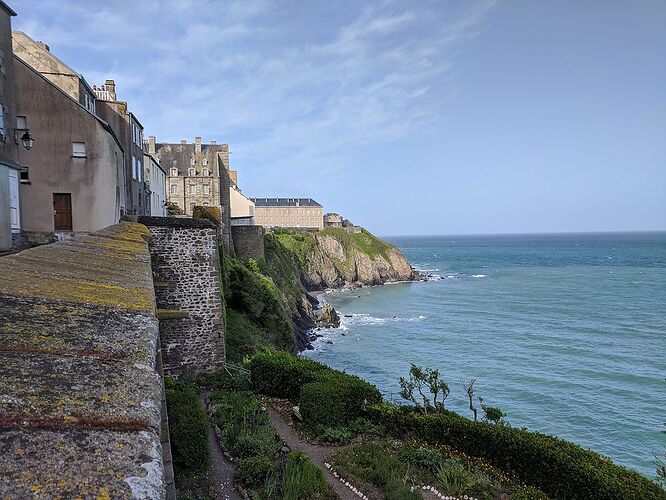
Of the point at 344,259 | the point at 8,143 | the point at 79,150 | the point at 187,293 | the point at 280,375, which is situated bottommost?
the point at 280,375

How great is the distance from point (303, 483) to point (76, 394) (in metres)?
9.58

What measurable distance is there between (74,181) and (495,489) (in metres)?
16.4

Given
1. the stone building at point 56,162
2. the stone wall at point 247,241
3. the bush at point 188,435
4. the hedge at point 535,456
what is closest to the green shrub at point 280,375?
the hedge at point 535,456

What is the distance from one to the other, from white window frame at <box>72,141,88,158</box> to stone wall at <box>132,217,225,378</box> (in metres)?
2.95

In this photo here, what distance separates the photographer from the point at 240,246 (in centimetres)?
4012

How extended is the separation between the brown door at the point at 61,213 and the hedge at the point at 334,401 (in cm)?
1004

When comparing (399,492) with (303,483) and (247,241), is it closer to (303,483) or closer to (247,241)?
(303,483)

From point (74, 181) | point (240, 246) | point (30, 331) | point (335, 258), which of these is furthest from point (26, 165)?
point (335, 258)

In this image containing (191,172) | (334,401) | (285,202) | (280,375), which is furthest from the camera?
(285,202)

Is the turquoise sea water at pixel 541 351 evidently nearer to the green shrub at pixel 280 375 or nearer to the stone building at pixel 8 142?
the green shrub at pixel 280 375

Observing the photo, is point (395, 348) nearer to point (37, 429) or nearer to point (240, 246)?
point (240, 246)

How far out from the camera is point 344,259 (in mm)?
91000

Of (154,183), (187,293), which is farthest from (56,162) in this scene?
(154,183)

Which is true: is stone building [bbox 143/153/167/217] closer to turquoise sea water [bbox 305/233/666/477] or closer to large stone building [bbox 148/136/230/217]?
large stone building [bbox 148/136/230/217]
